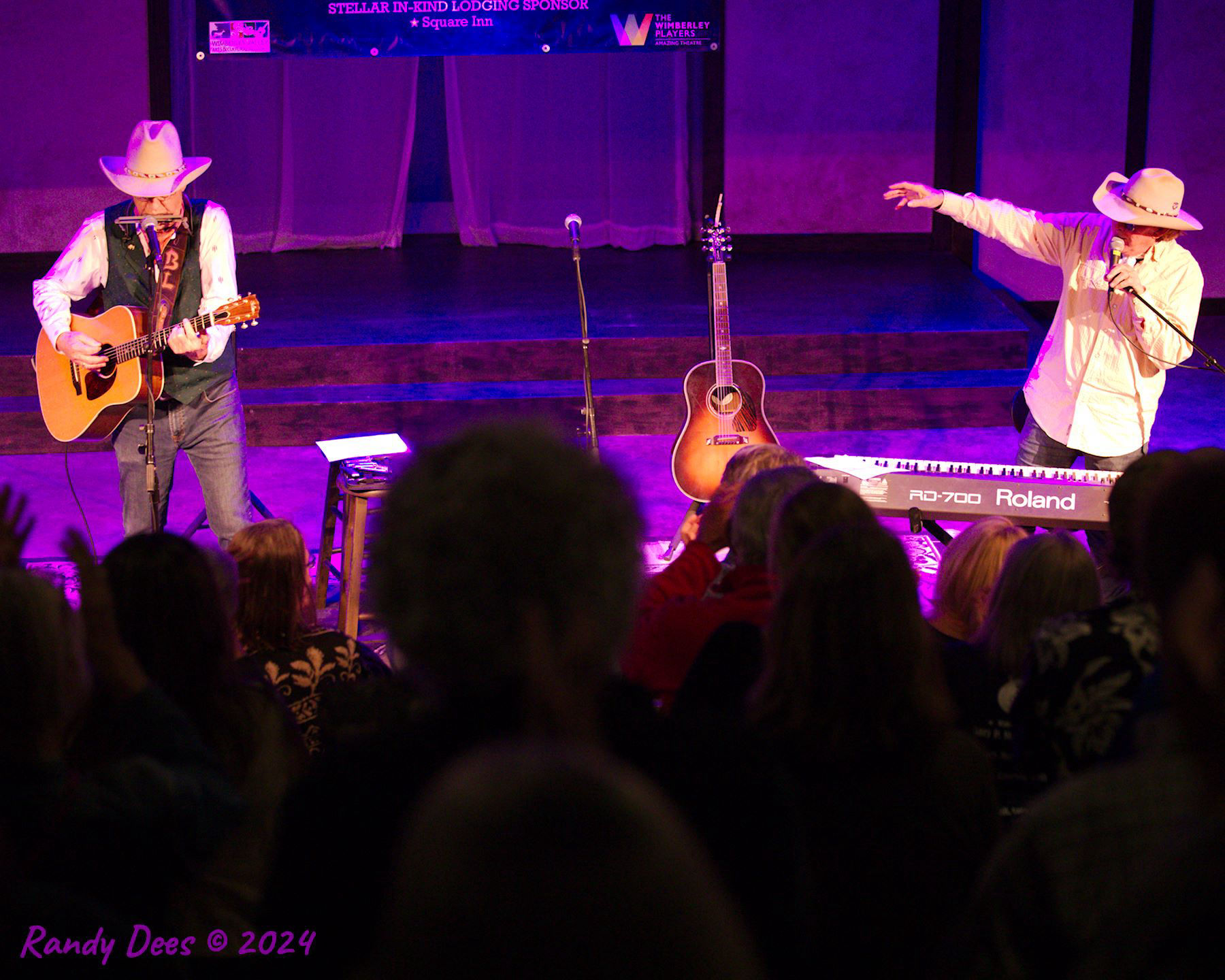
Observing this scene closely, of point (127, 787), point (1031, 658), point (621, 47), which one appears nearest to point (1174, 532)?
point (1031, 658)

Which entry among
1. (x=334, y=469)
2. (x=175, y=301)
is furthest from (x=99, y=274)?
(x=334, y=469)

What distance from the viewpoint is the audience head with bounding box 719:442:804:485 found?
3477mm

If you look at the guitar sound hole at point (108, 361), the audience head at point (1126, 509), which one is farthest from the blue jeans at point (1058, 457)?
the guitar sound hole at point (108, 361)

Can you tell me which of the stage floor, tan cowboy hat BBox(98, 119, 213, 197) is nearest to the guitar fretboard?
tan cowboy hat BBox(98, 119, 213, 197)

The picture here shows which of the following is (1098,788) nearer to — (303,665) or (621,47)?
(303,665)

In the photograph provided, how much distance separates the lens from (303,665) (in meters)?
2.49

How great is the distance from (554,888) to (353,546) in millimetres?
3902

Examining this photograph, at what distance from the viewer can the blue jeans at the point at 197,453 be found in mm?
4730

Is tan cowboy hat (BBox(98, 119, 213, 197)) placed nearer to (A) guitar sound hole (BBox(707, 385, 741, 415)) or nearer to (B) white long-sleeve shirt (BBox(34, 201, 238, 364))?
(B) white long-sleeve shirt (BBox(34, 201, 238, 364))

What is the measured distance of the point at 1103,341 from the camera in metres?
4.85

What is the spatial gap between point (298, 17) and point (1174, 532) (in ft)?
26.5

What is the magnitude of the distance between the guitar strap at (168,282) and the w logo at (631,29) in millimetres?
4595

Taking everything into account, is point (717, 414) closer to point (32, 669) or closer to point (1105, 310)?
point (1105, 310)

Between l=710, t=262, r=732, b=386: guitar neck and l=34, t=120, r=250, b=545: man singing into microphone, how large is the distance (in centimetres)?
194
